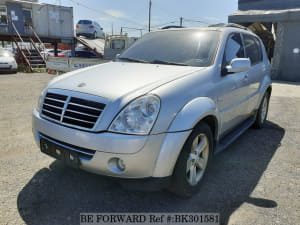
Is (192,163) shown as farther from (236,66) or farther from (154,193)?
(236,66)

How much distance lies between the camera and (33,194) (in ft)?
8.63

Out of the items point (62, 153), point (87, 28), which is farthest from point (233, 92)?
point (87, 28)

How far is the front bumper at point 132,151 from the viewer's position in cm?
208

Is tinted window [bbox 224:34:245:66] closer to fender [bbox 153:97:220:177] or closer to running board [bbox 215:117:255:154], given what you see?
running board [bbox 215:117:255:154]

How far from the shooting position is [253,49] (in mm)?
4336

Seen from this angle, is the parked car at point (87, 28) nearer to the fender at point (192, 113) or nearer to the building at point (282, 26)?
the building at point (282, 26)

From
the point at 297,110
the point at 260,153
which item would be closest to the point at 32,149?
the point at 260,153

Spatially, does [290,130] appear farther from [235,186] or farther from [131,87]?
[131,87]

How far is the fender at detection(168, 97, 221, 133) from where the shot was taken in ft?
7.29

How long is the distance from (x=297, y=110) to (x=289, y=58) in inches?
297

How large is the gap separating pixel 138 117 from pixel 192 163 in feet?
2.73

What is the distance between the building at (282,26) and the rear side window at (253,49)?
9.82 meters

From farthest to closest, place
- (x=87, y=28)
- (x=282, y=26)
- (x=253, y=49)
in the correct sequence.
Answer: (x=87, y=28) < (x=282, y=26) < (x=253, y=49)

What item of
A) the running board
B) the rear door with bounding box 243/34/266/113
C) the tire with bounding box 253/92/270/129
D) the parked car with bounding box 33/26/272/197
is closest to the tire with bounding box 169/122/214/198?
the parked car with bounding box 33/26/272/197
